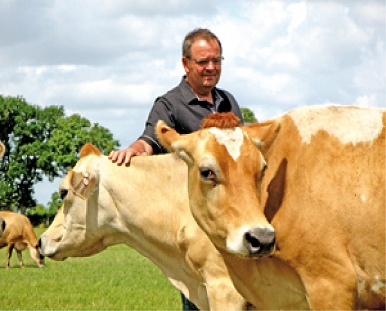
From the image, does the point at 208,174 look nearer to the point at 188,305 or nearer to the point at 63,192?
the point at 63,192

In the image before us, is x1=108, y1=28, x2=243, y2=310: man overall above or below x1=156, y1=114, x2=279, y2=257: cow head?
above

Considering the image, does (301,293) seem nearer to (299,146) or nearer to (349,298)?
(349,298)

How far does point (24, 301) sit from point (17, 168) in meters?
67.8

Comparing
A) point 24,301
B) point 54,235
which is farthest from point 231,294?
point 24,301

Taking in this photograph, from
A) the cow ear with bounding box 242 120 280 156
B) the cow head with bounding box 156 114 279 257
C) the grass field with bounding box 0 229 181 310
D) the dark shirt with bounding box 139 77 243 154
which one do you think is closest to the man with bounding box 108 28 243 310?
the dark shirt with bounding box 139 77 243 154

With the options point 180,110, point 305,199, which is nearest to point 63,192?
point 180,110

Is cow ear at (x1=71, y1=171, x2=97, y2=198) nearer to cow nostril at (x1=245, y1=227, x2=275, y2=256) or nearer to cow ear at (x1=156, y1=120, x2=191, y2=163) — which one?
cow ear at (x1=156, y1=120, x2=191, y2=163)

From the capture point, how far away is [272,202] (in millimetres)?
6605

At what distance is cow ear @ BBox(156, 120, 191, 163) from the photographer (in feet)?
22.0

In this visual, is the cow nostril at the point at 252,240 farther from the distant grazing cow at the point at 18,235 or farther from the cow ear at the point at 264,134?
the distant grazing cow at the point at 18,235

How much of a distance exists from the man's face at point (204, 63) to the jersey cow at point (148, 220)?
2.80 ft

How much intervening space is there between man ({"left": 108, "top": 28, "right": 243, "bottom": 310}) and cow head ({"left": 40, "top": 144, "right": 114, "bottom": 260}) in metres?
0.34

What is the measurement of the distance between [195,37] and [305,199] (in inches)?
96.1

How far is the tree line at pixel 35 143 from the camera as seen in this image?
274 ft
